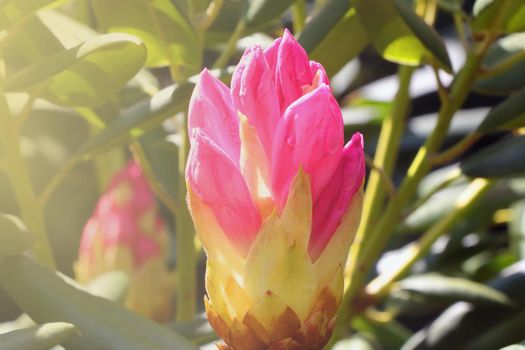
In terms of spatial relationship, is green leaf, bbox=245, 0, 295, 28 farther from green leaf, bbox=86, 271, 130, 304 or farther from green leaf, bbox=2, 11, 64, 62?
green leaf, bbox=86, 271, 130, 304

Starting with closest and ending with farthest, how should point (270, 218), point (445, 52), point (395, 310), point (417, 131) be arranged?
point (270, 218) → point (445, 52) → point (395, 310) → point (417, 131)

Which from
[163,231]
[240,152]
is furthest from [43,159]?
[240,152]

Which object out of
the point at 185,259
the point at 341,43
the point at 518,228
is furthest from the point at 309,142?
the point at 518,228

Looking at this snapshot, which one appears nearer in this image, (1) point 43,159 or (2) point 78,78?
(2) point 78,78

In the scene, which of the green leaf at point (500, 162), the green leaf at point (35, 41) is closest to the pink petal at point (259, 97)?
the green leaf at point (35, 41)

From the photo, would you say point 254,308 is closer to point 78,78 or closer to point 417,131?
point 78,78

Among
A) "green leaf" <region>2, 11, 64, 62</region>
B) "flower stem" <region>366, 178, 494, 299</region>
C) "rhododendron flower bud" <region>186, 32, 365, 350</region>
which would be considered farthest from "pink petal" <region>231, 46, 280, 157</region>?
"flower stem" <region>366, 178, 494, 299</region>
